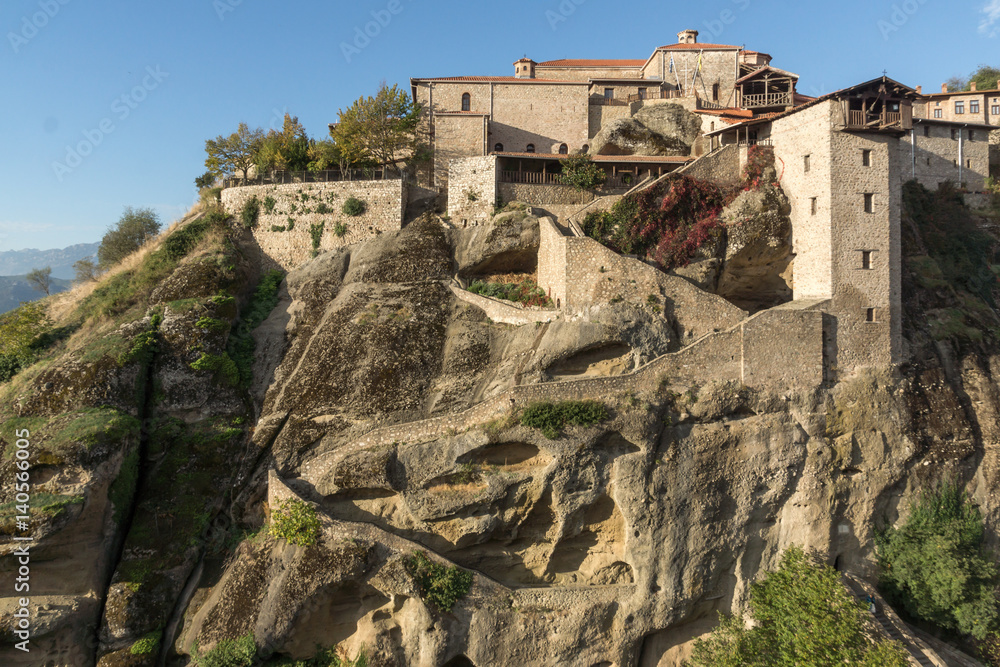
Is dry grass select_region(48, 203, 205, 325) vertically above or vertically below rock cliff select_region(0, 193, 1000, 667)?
above

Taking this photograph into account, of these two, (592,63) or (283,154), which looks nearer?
(283,154)

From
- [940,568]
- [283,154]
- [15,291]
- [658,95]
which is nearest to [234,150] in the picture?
[283,154]

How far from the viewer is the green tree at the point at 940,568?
22.2 m

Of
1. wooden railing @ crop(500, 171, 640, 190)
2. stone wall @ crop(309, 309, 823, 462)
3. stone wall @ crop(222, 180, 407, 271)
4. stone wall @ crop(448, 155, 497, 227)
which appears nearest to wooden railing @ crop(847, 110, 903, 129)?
stone wall @ crop(309, 309, 823, 462)

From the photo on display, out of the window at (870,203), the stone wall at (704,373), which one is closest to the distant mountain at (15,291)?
the stone wall at (704,373)

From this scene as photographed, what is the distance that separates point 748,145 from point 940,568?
1859 cm

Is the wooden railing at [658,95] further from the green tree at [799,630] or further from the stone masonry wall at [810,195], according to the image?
the green tree at [799,630]

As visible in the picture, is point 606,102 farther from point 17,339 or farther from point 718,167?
point 17,339

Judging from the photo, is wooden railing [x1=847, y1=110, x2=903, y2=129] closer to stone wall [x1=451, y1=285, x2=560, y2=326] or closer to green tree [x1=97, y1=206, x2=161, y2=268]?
stone wall [x1=451, y1=285, x2=560, y2=326]

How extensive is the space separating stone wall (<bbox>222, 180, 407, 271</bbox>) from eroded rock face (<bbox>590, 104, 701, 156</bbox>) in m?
11.6

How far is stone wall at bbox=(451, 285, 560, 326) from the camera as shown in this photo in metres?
23.6

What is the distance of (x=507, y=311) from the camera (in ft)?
79.6

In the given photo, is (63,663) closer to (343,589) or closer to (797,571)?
(343,589)

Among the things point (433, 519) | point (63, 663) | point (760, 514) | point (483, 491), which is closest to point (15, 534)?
point (63, 663)
